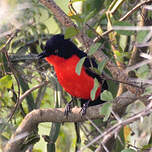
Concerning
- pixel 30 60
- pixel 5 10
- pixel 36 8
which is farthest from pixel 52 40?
pixel 5 10

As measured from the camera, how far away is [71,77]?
136 inches

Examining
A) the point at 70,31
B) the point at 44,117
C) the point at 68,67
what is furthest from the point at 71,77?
the point at 70,31

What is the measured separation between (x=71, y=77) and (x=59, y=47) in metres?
0.33

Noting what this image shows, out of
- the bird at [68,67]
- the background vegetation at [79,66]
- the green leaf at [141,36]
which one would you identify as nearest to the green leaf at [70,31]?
the background vegetation at [79,66]

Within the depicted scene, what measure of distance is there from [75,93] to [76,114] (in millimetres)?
502

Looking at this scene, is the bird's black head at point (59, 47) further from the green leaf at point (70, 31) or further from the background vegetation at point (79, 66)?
the green leaf at point (70, 31)

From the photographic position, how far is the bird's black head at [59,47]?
11.5 feet

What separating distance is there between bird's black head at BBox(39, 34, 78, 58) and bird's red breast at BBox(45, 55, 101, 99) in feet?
0.14

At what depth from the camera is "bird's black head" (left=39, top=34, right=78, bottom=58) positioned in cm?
350

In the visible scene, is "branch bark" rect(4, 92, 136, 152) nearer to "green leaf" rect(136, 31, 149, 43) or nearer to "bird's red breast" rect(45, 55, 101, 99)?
"bird's red breast" rect(45, 55, 101, 99)

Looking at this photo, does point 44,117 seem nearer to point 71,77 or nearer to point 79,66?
point 71,77

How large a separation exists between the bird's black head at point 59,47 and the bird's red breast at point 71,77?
0.04 meters

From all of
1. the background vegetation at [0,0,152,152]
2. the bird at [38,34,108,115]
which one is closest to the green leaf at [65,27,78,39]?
the background vegetation at [0,0,152,152]

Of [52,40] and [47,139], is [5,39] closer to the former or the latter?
[52,40]
